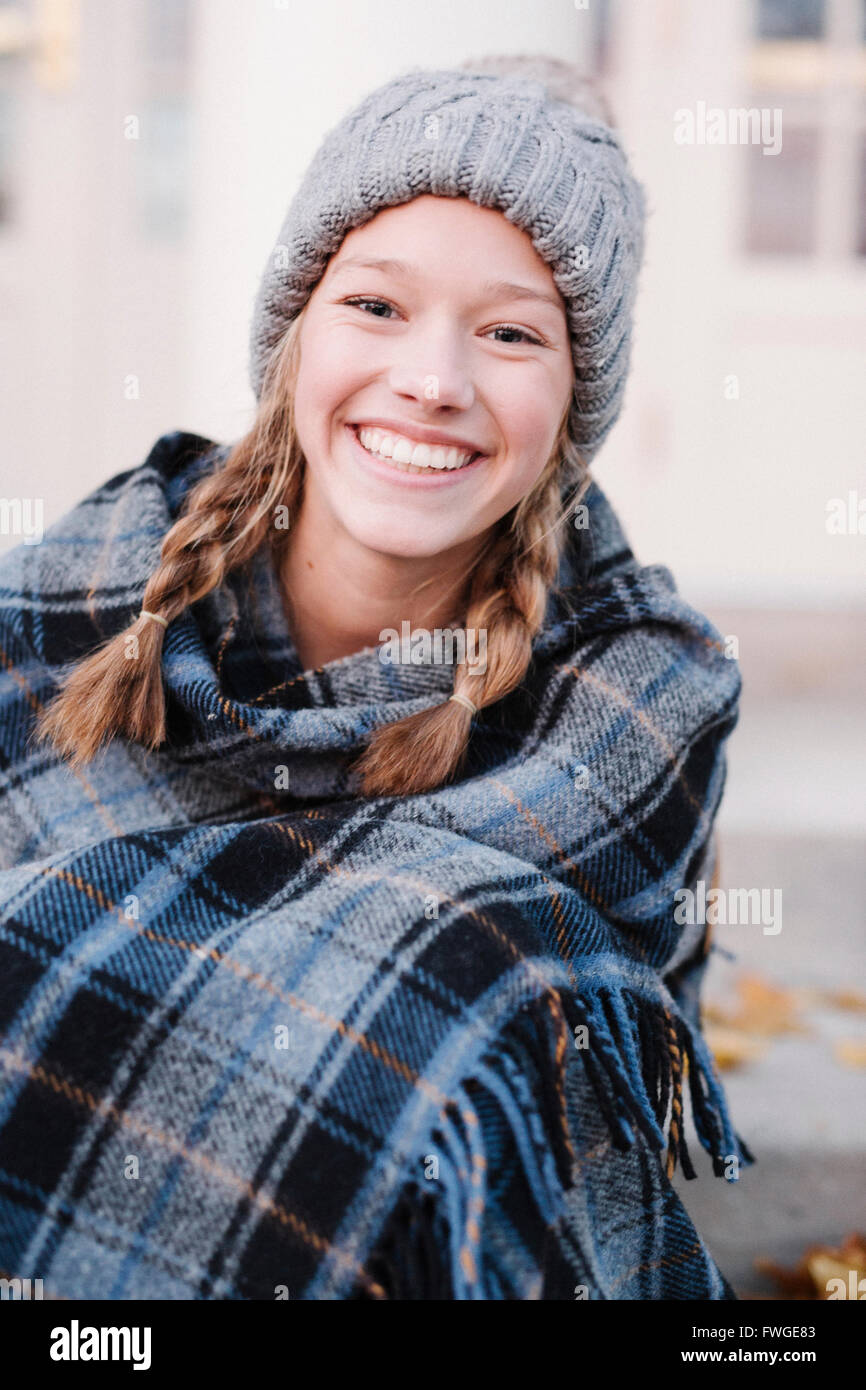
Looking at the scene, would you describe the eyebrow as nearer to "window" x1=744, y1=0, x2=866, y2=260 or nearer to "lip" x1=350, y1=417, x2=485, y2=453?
"lip" x1=350, y1=417, x2=485, y2=453

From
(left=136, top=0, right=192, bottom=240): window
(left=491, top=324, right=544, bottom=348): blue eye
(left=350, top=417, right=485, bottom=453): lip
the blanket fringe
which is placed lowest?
the blanket fringe

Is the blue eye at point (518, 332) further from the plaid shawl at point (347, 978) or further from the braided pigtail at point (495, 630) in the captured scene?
the plaid shawl at point (347, 978)

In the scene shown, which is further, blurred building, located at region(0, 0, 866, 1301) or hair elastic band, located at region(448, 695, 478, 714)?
blurred building, located at region(0, 0, 866, 1301)

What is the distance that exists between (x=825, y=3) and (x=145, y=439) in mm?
2869

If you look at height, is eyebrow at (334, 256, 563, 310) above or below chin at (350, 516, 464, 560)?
above

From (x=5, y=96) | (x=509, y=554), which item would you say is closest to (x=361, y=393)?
(x=509, y=554)

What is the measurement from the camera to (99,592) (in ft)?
6.44

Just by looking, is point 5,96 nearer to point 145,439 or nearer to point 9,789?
point 145,439

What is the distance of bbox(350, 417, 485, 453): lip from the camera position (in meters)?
1.81

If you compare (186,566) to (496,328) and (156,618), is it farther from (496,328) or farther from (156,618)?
(496,328)

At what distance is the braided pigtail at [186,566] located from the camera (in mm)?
1839

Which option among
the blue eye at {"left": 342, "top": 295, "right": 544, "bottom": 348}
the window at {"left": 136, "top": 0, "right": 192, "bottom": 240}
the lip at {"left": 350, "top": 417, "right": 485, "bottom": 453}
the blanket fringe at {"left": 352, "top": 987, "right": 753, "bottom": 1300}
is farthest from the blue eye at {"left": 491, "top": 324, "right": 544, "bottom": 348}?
the window at {"left": 136, "top": 0, "right": 192, "bottom": 240}

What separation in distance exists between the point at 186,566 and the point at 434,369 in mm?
458

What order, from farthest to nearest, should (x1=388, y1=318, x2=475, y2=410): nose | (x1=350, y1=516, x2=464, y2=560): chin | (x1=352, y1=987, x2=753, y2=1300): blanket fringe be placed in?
1. (x1=350, y1=516, x2=464, y2=560): chin
2. (x1=388, y1=318, x2=475, y2=410): nose
3. (x1=352, y1=987, x2=753, y2=1300): blanket fringe
